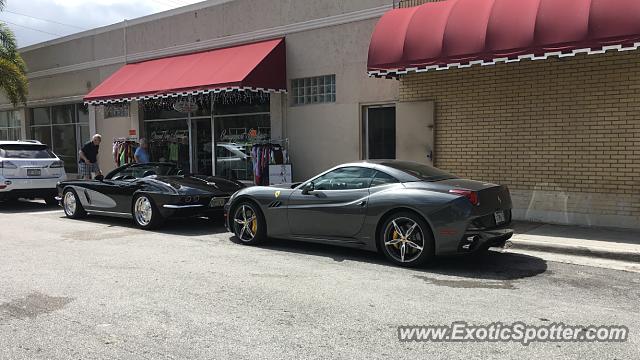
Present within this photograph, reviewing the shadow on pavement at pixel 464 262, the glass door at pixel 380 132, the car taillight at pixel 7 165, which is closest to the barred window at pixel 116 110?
the car taillight at pixel 7 165

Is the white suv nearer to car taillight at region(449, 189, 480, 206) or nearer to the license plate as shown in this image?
the license plate

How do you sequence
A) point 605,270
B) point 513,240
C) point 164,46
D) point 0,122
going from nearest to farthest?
1. point 605,270
2. point 513,240
3. point 164,46
4. point 0,122

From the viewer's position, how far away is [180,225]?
1048 cm

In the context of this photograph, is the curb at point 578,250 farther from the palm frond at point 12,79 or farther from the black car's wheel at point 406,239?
the palm frond at point 12,79

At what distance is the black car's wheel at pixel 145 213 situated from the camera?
971 cm

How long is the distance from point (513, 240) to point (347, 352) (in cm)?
497

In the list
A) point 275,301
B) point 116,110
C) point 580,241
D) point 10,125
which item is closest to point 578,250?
point 580,241

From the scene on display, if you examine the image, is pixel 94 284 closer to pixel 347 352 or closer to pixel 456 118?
pixel 347 352

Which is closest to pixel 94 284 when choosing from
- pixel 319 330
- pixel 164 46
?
pixel 319 330

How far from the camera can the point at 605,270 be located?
6.66m

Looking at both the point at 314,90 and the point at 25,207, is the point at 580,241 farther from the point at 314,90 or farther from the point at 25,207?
the point at 25,207

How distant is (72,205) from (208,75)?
15.0 feet

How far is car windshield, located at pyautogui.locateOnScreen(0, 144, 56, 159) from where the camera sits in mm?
13273

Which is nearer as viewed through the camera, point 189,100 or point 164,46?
point 189,100
